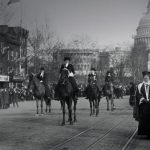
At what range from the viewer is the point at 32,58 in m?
60.3

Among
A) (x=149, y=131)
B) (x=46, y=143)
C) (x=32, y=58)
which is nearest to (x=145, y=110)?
(x=149, y=131)

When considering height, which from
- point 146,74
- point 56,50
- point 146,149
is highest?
point 56,50

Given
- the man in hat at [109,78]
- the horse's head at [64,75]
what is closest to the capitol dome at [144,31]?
the man in hat at [109,78]

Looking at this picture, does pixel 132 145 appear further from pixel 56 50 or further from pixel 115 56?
pixel 115 56

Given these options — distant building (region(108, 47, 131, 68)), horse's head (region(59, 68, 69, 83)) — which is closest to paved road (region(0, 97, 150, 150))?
horse's head (region(59, 68, 69, 83))

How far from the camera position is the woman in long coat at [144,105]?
14523 mm

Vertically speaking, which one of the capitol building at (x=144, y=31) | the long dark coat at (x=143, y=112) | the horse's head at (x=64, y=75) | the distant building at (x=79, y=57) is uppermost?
the capitol building at (x=144, y=31)

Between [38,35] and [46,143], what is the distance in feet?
161

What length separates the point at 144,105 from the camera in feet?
48.2

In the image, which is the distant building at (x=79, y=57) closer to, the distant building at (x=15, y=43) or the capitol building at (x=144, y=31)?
the distant building at (x=15, y=43)

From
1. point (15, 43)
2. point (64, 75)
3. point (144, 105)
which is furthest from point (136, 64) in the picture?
point (144, 105)

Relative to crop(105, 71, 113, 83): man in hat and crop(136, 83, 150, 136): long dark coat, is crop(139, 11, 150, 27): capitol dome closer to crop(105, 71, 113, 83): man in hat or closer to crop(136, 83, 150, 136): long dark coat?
crop(105, 71, 113, 83): man in hat

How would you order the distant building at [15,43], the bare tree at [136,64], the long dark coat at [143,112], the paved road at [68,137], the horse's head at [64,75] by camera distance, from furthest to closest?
1. the bare tree at [136,64]
2. the distant building at [15,43]
3. the horse's head at [64,75]
4. the long dark coat at [143,112]
5. the paved road at [68,137]

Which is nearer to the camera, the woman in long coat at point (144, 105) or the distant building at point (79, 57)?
the woman in long coat at point (144, 105)
